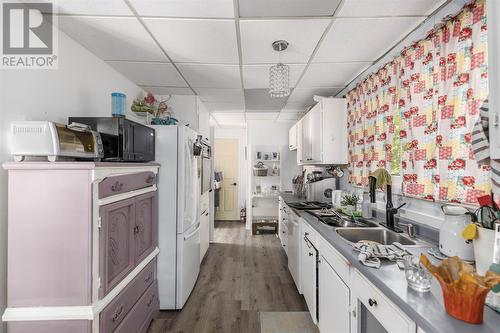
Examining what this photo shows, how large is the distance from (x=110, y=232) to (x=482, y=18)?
2.43m

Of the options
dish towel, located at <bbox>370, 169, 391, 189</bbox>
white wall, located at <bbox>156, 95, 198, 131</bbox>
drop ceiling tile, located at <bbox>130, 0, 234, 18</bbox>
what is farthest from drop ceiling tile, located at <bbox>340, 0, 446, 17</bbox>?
white wall, located at <bbox>156, 95, 198, 131</bbox>

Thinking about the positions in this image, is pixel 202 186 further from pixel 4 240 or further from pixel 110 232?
pixel 4 240

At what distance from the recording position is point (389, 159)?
6.97 ft

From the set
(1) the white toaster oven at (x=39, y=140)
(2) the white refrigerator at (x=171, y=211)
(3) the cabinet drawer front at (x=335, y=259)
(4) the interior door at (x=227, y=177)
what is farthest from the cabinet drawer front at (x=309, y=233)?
(4) the interior door at (x=227, y=177)

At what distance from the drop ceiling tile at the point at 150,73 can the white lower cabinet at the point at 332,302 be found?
2.31 m

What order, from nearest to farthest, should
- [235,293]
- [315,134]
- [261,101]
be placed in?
[235,293]
[315,134]
[261,101]

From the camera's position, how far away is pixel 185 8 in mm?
1521

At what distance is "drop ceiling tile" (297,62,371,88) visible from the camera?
242 cm

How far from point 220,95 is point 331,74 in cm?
150

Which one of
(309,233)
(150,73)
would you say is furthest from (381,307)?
(150,73)

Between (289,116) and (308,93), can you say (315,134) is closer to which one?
(308,93)

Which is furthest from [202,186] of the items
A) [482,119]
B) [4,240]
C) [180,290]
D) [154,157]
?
[482,119]

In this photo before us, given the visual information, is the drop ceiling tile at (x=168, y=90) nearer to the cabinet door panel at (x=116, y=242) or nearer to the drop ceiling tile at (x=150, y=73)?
the drop ceiling tile at (x=150, y=73)

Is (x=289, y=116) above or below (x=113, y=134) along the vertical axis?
above
